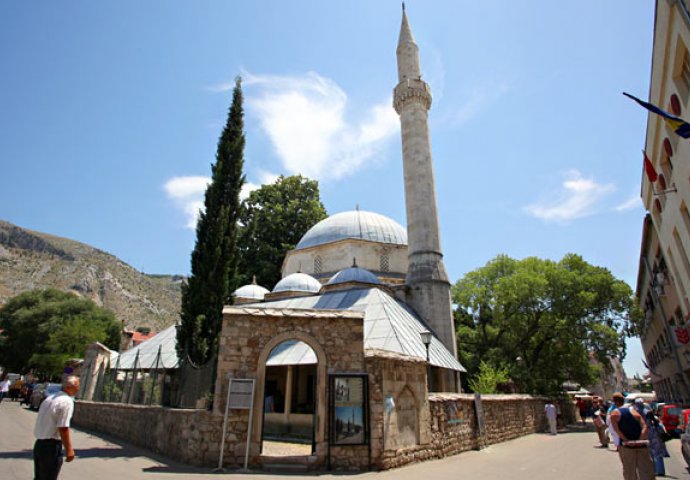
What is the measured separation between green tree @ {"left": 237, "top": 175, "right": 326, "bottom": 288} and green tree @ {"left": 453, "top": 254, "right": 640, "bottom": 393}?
1614 centimetres

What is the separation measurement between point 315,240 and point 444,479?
1811cm

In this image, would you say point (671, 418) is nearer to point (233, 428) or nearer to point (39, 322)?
point (233, 428)

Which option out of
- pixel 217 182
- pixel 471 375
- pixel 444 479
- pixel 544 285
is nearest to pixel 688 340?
pixel 544 285

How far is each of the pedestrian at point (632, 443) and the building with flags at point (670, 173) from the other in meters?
4.71

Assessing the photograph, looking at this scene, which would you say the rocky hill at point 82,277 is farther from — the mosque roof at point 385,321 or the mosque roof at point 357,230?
the mosque roof at point 385,321

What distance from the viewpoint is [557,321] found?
20.8 metres

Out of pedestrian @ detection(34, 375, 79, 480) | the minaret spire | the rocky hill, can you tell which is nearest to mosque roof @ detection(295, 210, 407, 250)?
the minaret spire

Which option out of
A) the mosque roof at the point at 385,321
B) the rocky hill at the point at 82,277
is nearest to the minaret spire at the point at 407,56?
the mosque roof at the point at 385,321

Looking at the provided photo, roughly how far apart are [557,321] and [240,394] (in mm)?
18460

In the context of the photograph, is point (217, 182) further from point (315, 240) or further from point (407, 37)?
point (407, 37)

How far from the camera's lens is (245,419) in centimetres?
755

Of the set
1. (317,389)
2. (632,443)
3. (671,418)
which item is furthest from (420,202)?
(632,443)

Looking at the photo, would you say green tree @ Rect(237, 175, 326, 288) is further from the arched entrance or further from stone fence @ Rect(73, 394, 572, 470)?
stone fence @ Rect(73, 394, 572, 470)

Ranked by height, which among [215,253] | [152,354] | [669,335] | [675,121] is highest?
[675,121]
